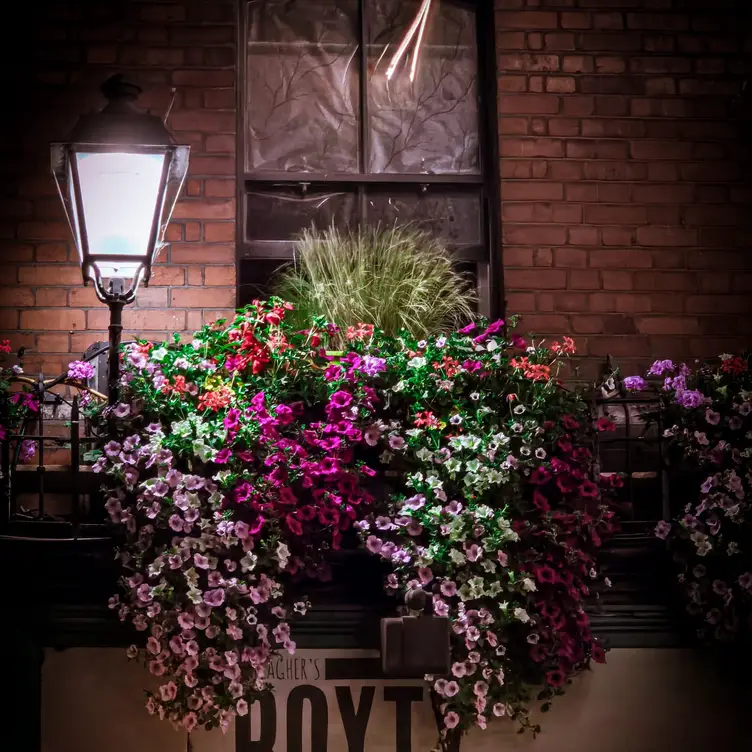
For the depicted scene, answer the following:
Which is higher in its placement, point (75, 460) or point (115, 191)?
point (115, 191)

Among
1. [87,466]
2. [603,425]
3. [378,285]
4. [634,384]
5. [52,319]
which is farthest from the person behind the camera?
[52,319]

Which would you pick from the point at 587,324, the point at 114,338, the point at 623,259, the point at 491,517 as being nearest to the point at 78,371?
the point at 114,338

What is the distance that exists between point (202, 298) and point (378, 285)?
0.92 meters

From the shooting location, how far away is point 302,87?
4.54 meters

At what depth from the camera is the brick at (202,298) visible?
4293 millimetres

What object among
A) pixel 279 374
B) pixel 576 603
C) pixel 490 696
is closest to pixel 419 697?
pixel 490 696

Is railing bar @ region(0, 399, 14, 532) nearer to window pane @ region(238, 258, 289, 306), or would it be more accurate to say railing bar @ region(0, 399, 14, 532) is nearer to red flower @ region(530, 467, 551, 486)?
window pane @ region(238, 258, 289, 306)

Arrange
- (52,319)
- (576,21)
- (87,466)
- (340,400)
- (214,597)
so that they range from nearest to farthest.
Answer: (214,597)
(340,400)
(87,466)
(52,319)
(576,21)

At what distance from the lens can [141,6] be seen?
443 centimetres

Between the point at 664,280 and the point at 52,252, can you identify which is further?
the point at 664,280

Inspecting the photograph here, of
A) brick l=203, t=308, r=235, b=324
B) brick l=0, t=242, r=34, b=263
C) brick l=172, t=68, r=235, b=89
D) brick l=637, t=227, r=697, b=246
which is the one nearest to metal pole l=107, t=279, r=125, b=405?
brick l=203, t=308, r=235, b=324

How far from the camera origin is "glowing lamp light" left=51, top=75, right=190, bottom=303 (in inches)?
127

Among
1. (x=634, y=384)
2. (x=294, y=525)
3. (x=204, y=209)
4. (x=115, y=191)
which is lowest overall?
(x=294, y=525)

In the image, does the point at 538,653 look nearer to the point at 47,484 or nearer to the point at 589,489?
the point at 589,489
